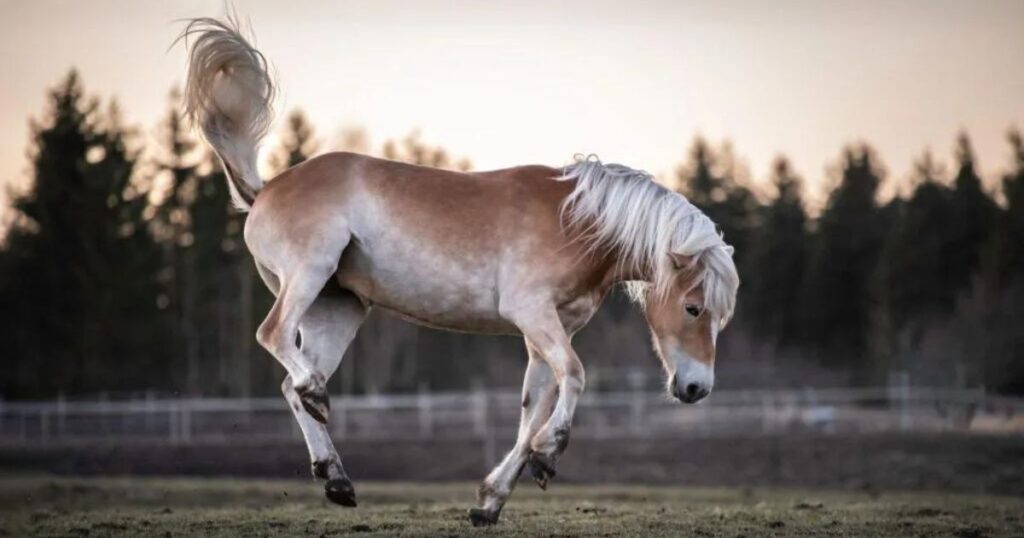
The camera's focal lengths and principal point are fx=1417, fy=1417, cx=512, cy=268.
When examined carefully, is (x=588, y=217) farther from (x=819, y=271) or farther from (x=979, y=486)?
(x=819, y=271)

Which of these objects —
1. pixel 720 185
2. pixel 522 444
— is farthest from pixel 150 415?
pixel 720 185

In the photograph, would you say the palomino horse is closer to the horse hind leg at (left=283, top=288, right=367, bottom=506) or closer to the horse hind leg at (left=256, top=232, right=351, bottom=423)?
the horse hind leg at (left=256, top=232, right=351, bottom=423)

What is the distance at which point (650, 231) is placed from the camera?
28.5ft

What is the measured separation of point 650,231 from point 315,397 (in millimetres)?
2260

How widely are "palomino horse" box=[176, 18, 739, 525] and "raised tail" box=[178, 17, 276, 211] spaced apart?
1.93 feet

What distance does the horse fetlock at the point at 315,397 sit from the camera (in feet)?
27.2

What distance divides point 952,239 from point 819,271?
6425 mm

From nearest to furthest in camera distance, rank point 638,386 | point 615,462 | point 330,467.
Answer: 1. point 330,467
2. point 615,462
3. point 638,386

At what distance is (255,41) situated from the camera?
9969 millimetres

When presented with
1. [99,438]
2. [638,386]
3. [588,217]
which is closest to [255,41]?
[588,217]

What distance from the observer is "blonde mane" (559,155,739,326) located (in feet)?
28.0

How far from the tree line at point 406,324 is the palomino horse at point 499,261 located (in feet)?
71.3

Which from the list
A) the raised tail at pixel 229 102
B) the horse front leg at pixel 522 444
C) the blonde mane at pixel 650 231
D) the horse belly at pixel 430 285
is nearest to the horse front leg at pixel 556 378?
the horse front leg at pixel 522 444

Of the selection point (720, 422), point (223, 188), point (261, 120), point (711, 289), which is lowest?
point (720, 422)
